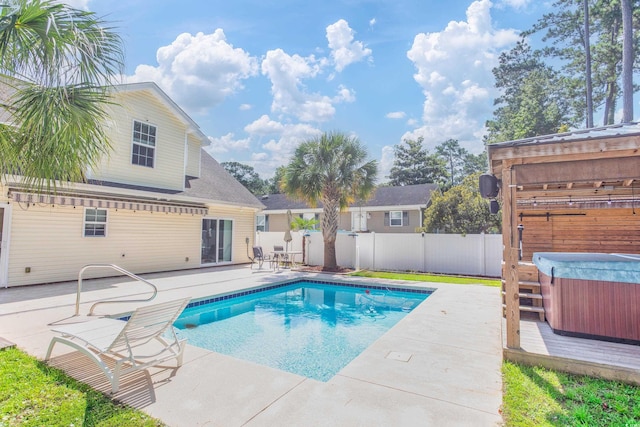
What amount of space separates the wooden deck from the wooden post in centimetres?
27

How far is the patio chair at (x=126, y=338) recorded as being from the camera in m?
3.98

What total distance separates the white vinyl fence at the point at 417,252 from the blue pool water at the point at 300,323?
14.2 feet

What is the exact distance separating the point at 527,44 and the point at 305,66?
23206mm

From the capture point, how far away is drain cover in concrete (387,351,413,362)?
4906 mm

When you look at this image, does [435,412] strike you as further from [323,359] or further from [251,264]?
[251,264]

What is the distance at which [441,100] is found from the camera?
852 inches

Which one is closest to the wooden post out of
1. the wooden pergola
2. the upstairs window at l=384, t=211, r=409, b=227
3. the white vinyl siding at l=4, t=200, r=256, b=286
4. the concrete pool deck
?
the wooden pergola

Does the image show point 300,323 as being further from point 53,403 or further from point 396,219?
point 396,219

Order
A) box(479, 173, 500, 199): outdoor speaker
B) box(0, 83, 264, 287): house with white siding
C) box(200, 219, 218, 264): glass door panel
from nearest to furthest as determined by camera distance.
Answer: box(479, 173, 500, 199): outdoor speaker → box(0, 83, 264, 287): house with white siding → box(200, 219, 218, 264): glass door panel

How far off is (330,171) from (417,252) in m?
5.67

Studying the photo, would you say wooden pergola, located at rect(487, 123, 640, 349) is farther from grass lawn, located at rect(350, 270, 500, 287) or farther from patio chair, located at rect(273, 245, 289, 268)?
patio chair, located at rect(273, 245, 289, 268)

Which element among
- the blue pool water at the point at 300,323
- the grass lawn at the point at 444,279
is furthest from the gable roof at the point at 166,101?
the grass lawn at the point at 444,279

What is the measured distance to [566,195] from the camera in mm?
8438

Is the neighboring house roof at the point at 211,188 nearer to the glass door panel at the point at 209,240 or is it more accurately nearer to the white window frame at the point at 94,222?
the white window frame at the point at 94,222
